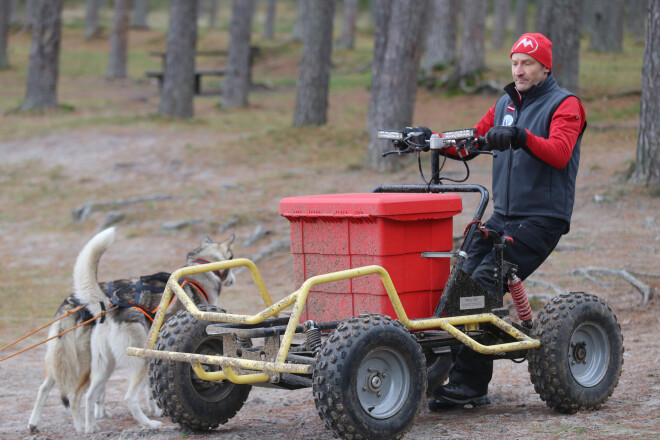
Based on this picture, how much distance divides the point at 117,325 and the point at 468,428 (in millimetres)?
2620

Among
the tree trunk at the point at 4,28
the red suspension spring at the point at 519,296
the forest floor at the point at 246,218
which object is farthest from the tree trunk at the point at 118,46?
the red suspension spring at the point at 519,296

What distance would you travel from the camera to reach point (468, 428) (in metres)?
4.66

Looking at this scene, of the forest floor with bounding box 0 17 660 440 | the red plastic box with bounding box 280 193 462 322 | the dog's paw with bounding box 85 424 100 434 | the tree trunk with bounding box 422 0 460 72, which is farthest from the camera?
the tree trunk with bounding box 422 0 460 72

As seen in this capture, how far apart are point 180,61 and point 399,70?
297 inches

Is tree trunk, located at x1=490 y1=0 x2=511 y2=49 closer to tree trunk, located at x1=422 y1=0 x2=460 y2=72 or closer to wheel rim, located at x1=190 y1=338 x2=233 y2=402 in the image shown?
tree trunk, located at x1=422 y1=0 x2=460 y2=72

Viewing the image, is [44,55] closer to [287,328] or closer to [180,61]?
[180,61]

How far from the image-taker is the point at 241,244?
1181cm

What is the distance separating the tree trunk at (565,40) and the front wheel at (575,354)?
15080 millimetres

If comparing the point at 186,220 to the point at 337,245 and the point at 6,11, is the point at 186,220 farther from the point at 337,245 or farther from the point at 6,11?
the point at 6,11

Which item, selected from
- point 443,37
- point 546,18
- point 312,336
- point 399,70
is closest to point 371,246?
point 312,336

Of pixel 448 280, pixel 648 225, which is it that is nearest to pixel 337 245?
pixel 448 280

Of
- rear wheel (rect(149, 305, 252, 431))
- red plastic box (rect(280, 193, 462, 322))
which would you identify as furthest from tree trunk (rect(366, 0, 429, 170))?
rear wheel (rect(149, 305, 252, 431))

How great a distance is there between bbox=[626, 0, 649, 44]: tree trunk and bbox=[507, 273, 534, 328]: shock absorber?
35.1 metres

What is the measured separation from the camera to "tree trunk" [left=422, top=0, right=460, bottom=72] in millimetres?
25734
